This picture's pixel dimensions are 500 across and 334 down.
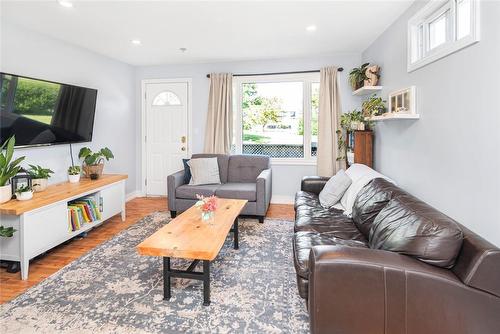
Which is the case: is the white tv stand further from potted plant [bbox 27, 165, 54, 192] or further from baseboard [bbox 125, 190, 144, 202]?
baseboard [bbox 125, 190, 144, 202]

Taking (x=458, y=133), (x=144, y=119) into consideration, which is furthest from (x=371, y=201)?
(x=144, y=119)

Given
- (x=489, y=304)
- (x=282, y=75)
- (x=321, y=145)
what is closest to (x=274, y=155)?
(x=321, y=145)

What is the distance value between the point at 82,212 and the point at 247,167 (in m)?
2.37

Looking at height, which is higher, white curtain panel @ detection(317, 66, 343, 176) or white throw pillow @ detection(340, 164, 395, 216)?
white curtain panel @ detection(317, 66, 343, 176)

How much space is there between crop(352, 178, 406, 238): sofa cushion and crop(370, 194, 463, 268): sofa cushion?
0.32m

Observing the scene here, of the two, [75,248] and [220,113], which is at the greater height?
[220,113]

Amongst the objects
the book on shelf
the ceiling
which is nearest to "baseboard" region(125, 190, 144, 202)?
the book on shelf

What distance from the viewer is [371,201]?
2.54 m

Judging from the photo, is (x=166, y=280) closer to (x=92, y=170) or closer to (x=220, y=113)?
(x=92, y=170)

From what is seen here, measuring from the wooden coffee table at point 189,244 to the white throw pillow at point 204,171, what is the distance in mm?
1721

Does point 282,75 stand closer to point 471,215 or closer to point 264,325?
point 471,215

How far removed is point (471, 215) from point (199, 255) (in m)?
1.82

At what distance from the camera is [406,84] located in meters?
2.88

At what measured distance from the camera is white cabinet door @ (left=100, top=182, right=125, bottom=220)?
150 inches
